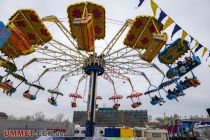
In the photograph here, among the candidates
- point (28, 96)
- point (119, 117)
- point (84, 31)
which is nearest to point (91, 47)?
point (84, 31)

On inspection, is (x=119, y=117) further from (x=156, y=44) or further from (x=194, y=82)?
(x=156, y=44)

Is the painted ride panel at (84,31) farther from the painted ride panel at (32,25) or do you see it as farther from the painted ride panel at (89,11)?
the painted ride panel at (32,25)

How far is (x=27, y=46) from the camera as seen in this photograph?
15.3 meters

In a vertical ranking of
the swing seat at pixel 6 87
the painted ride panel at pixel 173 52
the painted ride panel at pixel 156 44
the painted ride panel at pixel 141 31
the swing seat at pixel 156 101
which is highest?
the painted ride panel at pixel 141 31

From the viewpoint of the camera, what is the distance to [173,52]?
18.3m

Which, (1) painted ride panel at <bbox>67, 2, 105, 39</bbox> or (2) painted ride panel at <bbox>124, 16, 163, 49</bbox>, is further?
(2) painted ride panel at <bbox>124, 16, 163, 49</bbox>

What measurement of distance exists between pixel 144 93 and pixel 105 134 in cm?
1275

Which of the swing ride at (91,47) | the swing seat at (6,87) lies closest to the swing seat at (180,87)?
the swing ride at (91,47)

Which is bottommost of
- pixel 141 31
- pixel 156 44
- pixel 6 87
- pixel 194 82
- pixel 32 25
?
pixel 6 87

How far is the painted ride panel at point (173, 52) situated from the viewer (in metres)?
17.6

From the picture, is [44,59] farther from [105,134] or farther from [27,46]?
[105,134]

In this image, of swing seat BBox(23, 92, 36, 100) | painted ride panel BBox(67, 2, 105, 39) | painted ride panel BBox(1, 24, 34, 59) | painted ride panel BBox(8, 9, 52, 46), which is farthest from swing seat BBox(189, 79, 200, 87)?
swing seat BBox(23, 92, 36, 100)

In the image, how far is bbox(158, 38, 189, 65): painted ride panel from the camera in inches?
692

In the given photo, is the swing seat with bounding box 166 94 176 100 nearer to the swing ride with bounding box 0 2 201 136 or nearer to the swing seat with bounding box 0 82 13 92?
the swing ride with bounding box 0 2 201 136
